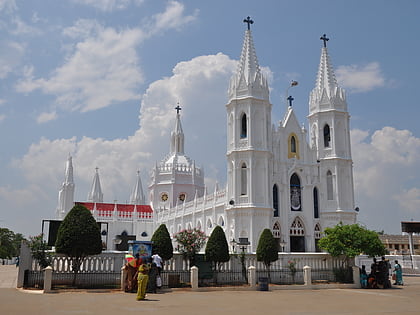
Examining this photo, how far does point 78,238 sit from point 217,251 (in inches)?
309

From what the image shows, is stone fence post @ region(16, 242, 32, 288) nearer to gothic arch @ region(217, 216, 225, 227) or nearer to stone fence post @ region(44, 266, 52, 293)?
stone fence post @ region(44, 266, 52, 293)

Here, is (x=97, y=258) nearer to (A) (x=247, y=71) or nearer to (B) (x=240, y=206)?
(B) (x=240, y=206)

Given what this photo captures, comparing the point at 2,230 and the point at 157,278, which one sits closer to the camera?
the point at 157,278

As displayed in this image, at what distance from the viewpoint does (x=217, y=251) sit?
85.9ft

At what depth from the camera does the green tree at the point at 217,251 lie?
85.7 ft

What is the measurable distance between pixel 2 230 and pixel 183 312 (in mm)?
81855

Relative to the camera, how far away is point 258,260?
28.2 metres

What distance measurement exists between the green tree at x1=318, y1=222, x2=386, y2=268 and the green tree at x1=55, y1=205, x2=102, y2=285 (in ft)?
50.9

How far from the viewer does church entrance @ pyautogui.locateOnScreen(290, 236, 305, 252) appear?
4569cm

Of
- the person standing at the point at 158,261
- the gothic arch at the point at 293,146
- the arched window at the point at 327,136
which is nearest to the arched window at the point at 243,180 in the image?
the gothic arch at the point at 293,146

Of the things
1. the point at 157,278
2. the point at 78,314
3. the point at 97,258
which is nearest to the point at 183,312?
the point at 78,314

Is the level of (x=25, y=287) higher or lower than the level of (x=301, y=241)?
lower

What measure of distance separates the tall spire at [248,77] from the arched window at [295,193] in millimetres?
8957

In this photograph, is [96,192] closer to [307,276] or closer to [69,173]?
[69,173]
